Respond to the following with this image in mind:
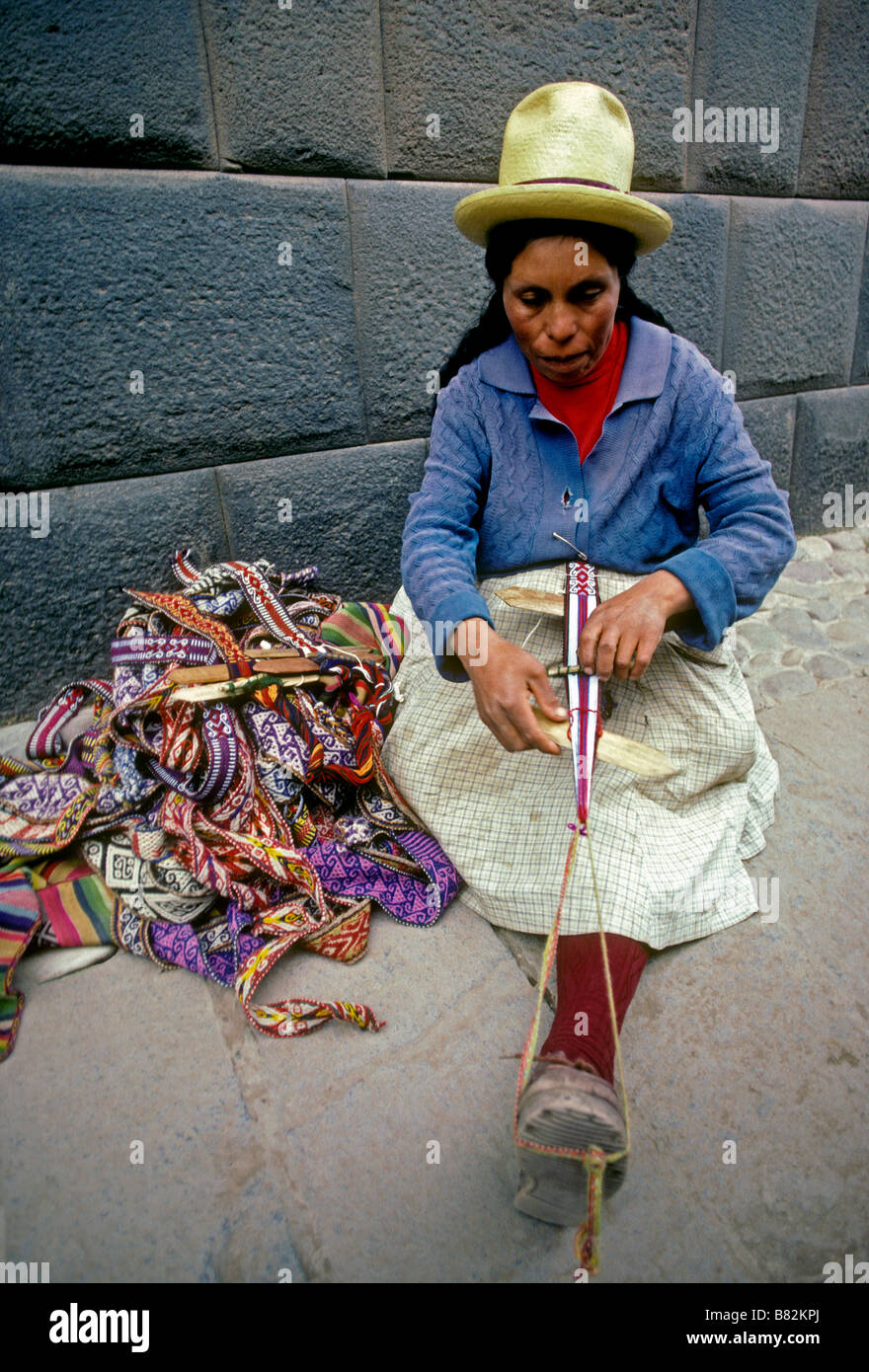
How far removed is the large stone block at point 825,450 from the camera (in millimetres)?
3572

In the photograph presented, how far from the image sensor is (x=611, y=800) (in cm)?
167

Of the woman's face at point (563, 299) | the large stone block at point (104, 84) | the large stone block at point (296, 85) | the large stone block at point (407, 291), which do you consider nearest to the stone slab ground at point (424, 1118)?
the woman's face at point (563, 299)

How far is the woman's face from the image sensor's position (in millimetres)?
1471

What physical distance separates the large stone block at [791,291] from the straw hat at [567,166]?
1889 mm

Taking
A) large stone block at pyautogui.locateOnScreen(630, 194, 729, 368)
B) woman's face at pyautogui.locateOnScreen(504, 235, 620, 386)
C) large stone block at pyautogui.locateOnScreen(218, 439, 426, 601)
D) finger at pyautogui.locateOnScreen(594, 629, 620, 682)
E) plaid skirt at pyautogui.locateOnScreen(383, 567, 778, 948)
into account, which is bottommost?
plaid skirt at pyautogui.locateOnScreen(383, 567, 778, 948)

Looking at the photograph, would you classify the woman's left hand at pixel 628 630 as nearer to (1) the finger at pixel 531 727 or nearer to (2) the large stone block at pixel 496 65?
(1) the finger at pixel 531 727

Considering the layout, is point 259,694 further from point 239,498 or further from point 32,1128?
point 32,1128

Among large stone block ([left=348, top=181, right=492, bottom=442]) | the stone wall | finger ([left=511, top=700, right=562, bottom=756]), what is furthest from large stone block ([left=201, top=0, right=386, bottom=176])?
finger ([left=511, top=700, right=562, bottom=756])

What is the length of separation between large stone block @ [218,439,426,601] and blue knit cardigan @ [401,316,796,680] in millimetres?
933

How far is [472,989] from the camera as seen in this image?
1.62 meters

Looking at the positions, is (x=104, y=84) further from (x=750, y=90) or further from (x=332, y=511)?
(x=750, y=90)

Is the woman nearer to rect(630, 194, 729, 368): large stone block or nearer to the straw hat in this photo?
the straw hat

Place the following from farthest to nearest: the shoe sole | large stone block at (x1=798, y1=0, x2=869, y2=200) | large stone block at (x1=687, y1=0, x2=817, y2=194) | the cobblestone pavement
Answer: large stone block at (x1=798, y1=0, x2=869, y2=200)
large stone block at (x1=687, y1=0, x2=817, y2=194)
the cobblestone pavement
the shoe sole

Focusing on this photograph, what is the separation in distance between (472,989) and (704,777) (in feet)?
2.15
